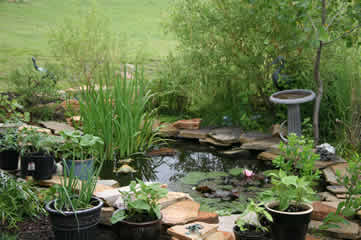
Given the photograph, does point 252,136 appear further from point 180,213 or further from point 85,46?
point 85,46

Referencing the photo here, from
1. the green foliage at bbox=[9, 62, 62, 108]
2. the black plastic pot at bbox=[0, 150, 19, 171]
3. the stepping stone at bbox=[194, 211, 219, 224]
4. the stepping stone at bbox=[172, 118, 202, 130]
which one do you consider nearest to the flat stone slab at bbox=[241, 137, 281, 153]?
the stepping stone at bbox=[172, 118, 202, 130]

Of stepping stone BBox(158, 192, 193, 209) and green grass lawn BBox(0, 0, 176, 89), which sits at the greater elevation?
green grass lawn BBox(0, 0, 176, 89)

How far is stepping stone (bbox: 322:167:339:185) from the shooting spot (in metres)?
3.69

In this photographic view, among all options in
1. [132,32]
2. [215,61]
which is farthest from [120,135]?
[132,32]

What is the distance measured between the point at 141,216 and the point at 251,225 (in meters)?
0.65

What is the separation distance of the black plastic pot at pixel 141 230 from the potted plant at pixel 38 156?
101 centimetres

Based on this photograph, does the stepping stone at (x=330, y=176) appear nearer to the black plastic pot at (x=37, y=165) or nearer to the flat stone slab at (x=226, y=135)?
the flat stone slab at (x=226, y=135)

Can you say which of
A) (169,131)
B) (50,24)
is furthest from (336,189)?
(50,24)

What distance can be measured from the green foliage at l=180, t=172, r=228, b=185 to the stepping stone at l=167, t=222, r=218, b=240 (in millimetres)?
1292

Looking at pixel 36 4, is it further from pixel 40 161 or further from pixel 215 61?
pixel 40 161

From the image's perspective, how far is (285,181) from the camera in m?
2.26

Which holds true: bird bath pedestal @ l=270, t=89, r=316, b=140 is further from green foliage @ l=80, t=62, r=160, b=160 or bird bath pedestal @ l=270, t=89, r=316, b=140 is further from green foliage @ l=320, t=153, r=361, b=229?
green foliage @ l=320, t=153, r=361, b=229

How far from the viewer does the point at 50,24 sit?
13641mm

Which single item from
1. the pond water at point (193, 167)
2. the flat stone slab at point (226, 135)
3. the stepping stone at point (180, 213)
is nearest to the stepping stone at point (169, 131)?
the pond water at point (193, 167)
